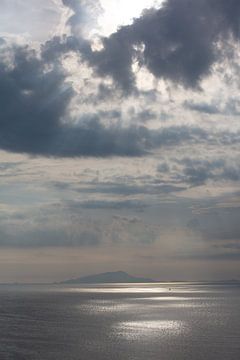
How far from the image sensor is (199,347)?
10031 centimetres

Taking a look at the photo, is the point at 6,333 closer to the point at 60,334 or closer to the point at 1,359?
the point at 60,334

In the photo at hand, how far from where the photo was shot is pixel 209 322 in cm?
15350

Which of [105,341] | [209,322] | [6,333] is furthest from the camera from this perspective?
[209,322]

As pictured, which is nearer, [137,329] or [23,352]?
[23,352]

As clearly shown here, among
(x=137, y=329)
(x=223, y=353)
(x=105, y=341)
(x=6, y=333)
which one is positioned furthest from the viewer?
(x=137, y=329)

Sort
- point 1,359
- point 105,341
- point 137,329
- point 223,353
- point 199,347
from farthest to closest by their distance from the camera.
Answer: point 137,329 → point 105,341 → point 199,347 → point 223,353 → point 1,359

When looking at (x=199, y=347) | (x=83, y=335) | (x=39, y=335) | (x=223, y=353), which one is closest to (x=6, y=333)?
(x=39, y=335)

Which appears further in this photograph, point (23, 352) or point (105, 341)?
point (105, 341)

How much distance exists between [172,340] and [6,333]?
41.0m

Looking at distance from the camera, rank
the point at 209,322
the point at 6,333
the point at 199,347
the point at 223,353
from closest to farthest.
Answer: the point at 223,353 → the point at 199,347 → the point at 6,333 → the point at 209,322

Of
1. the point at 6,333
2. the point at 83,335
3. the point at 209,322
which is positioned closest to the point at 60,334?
the point at 83,335


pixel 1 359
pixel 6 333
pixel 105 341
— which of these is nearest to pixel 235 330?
pixel 105 341

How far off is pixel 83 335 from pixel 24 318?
48.3 meters

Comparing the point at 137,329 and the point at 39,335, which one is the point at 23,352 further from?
the point at 137,329
